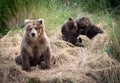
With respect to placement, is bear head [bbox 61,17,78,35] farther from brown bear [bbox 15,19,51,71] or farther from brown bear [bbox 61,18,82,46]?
brown bear [bbox 15,19,51,71]

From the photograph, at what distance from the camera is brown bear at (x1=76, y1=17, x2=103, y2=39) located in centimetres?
1002

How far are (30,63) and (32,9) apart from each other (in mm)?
2343

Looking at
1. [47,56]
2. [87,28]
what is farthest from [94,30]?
[47,56]

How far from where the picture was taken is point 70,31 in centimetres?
982

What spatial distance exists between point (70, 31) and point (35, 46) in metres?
1.50

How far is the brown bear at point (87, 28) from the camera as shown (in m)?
10.0

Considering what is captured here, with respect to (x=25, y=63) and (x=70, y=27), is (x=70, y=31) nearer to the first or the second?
(x=70, y=27)

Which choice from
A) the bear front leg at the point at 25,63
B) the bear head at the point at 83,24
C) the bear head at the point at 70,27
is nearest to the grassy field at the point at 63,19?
the bear front leg at the point at 25,63

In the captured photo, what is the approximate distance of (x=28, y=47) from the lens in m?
8.43

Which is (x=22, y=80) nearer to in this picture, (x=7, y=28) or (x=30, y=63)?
(x=30, y=63)

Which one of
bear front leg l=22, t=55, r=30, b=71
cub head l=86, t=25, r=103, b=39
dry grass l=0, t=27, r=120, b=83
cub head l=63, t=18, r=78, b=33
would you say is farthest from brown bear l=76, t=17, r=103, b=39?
bear front leg l=22, t=55, r=30, b=71

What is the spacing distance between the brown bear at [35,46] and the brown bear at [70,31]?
53.3 inches

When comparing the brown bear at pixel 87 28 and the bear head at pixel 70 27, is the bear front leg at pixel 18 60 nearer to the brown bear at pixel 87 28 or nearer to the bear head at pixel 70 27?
the bear head at pixel 70 27

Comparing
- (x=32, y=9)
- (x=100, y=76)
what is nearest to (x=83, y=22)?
(x=32, y=9)
